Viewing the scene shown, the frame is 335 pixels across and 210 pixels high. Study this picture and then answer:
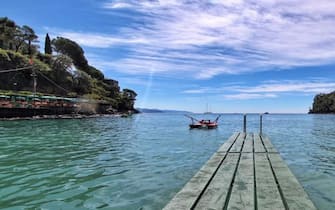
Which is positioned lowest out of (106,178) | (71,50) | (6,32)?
(106,178)

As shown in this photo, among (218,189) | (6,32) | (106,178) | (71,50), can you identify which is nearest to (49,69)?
(6,32)

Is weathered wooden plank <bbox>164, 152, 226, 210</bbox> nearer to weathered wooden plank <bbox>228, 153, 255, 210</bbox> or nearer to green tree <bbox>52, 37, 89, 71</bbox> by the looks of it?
weathered wooden plank <bbox>228, 153, 255, 210</bbox>

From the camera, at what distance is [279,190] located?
282 inches

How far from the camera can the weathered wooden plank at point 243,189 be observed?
6109 millimetres

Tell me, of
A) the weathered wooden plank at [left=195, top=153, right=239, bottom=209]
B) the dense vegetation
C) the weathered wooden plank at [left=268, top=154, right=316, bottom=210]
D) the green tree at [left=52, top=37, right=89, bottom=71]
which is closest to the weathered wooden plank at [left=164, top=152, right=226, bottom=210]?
the weathered wooden plank at [left=195, top=153, right=239, bottom=209]

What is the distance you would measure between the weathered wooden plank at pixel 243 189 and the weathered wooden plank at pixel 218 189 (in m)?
0.16

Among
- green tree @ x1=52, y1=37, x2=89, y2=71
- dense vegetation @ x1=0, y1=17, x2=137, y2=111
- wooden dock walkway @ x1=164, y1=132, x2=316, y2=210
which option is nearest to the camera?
wooden dock walkway @ x1=164, y1=132, x2=316, y2=210

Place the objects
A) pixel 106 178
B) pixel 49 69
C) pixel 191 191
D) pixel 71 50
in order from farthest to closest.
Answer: pixel 71 50, pixel 49 69, pixel 106 178, pixel 191 191

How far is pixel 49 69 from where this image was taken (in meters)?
119

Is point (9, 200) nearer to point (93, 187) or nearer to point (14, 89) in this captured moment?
point (93, 187)

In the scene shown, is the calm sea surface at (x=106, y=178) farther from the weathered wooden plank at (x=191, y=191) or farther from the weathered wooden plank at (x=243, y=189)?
the weathered wooden plank at (x=243, y=189)

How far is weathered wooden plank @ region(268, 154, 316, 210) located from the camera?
5.91 metres

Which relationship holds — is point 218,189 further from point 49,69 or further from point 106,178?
point 49,69

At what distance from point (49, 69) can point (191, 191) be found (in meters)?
121
